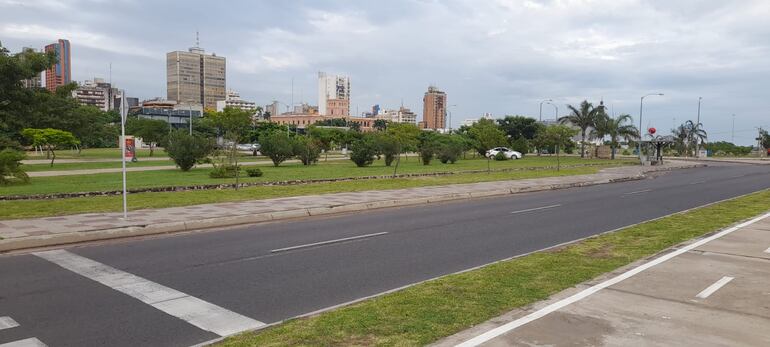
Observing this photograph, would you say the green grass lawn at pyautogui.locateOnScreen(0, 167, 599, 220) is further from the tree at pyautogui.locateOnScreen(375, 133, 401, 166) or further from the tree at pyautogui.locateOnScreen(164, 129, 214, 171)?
the tree at pyautogui.locateOnScreen(375, 133, 401, 166)

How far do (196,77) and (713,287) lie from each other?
653 ft

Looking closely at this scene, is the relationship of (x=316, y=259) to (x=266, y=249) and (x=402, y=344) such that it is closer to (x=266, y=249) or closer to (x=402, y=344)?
(x=266, y=249)

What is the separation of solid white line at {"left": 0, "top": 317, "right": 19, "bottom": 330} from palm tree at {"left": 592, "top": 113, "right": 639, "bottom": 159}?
68135mm

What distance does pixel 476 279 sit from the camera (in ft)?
23.9

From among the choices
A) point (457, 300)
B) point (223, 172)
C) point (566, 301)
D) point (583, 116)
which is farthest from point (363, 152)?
point (583, 116)

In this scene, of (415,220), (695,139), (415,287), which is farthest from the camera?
(695,139)

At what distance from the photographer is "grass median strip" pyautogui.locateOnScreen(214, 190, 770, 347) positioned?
5.05 meters

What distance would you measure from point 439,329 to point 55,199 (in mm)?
15702

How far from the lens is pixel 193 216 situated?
44.8 feet

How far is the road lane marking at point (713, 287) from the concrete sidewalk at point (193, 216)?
401 inches

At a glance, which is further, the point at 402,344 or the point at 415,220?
the point at 415,220

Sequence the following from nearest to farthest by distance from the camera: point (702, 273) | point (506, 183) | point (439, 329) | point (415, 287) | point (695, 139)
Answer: point (439, 329) < point (415, 287) < point (702, 273) < point (506, 183) < point (695, 139)

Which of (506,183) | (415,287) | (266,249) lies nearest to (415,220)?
(266,249)

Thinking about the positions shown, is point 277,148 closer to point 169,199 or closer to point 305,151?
point 305,151
